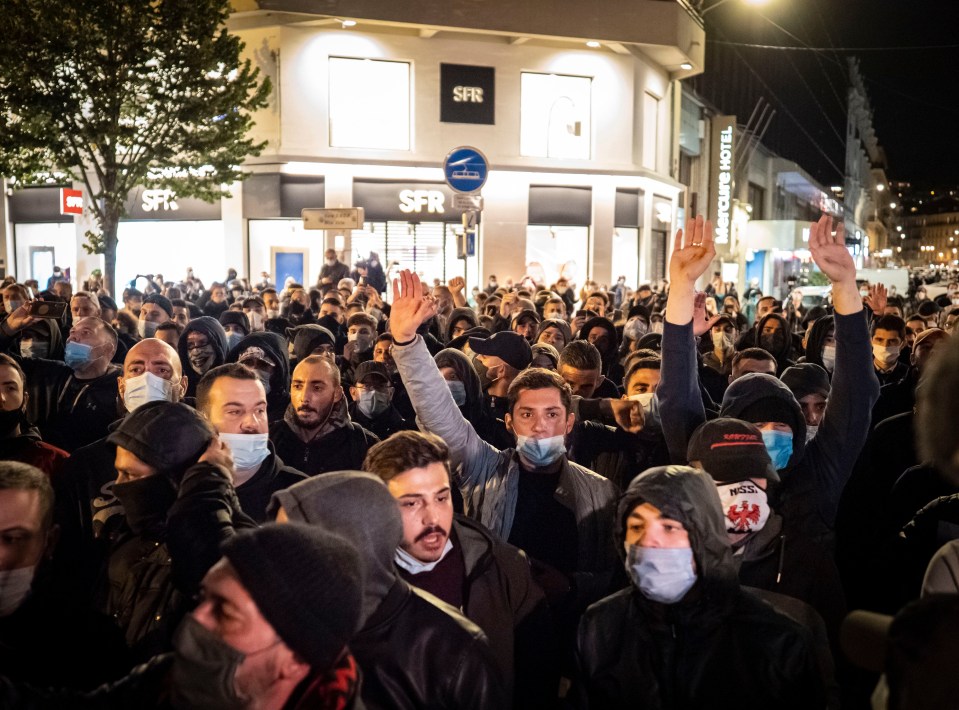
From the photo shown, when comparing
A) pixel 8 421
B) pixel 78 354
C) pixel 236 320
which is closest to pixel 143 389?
pixel 8 421

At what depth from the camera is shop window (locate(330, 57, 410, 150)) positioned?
27.9 metres

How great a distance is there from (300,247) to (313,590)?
1063 inches

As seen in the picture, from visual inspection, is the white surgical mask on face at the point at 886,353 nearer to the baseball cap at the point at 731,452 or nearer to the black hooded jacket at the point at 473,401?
the black hooded jacket at the point at 473,401

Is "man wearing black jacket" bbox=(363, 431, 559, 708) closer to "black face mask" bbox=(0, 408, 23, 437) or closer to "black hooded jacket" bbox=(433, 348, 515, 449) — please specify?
"black face mask" bbox=(0, 408, 23, 437)

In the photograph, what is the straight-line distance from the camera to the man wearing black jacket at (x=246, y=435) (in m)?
4.32

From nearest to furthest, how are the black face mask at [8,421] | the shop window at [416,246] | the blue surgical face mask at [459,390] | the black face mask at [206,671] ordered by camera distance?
the black face mask at [206,671]
the black face mask at [8,421]
the blue surgical face mask at [459,390]
the shop window at [416,246]

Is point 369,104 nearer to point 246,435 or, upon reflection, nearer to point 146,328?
point 146,328

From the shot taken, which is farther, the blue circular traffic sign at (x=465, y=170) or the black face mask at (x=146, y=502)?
the blue circular traffic sign at (x=465, y=170)

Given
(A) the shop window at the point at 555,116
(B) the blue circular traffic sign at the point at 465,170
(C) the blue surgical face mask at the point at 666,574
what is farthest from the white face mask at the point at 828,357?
(A) the shop window at the point at 555,116

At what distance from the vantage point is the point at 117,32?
66.5 feet

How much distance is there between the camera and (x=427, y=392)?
14.4 ft

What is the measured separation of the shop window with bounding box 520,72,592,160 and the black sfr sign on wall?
112 cm

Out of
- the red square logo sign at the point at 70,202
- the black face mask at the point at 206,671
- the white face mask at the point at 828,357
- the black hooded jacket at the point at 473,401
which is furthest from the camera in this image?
the red square logo sign at the point at 70,202

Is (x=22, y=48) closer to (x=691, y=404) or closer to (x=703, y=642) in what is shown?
(x=691, y=404)
